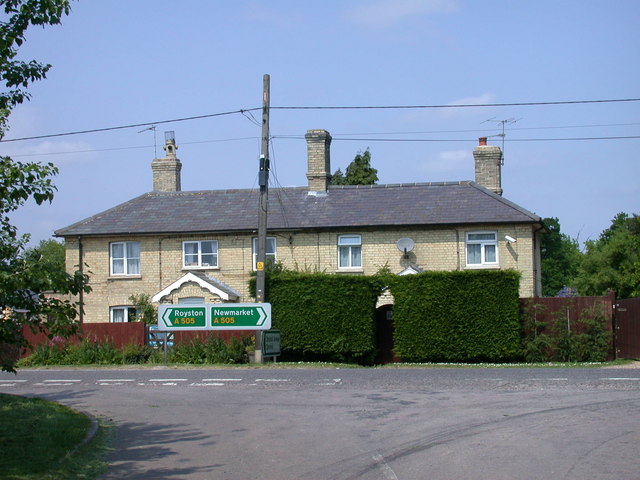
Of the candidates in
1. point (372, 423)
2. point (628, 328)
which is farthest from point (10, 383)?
point (628, 328)

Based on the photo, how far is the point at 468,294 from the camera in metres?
26.6

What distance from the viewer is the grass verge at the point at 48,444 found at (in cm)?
979

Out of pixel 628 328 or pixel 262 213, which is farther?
pixel 262 213

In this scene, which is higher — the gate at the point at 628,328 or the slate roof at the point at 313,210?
the slate roof at the point at 313,210

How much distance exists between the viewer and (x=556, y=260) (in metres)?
89.1

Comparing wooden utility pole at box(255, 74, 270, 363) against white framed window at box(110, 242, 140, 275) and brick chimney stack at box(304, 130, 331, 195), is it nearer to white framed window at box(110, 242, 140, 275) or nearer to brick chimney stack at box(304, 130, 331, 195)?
brick chimney stack at box(304, 130, 331, 195)

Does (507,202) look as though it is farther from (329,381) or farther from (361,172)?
(361,172)

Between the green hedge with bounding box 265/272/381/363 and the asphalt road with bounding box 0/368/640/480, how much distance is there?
226 inches

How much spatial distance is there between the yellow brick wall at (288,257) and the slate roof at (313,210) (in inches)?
18.1

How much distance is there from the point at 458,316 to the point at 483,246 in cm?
767

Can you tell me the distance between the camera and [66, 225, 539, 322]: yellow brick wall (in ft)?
110

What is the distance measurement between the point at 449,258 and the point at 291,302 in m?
8.67

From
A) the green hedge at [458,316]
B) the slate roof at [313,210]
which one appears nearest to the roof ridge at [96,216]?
the slate roof at [313,210]

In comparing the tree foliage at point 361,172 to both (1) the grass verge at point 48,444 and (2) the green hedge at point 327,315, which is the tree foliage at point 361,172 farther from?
(1) the grass verge at point 48,444
